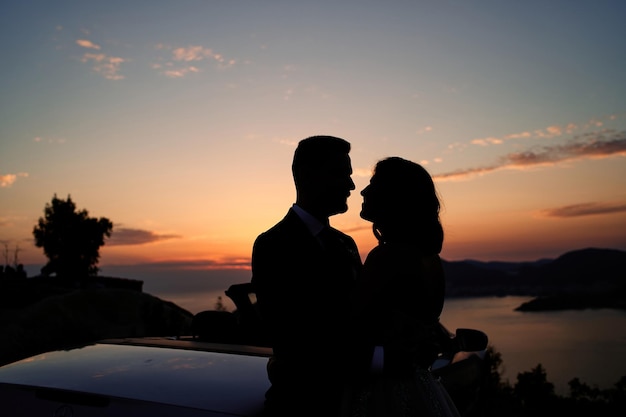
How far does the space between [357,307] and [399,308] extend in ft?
0.56

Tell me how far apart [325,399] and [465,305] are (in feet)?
508

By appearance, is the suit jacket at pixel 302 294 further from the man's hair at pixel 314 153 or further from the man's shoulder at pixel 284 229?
the man's hair at pixel 314 153

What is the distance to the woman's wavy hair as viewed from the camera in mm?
2309

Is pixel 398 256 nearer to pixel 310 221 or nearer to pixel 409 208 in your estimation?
pixel 409 208

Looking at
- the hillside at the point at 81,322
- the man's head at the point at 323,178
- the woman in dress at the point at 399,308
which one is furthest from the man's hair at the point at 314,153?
the hillside at the point at 81,322

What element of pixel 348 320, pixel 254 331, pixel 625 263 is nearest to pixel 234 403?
pixel 348 320

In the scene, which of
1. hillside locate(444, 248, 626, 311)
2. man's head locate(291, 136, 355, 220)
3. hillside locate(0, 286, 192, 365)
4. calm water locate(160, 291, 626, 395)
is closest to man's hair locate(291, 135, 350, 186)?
man's head locate(291, 136, 355, 220)

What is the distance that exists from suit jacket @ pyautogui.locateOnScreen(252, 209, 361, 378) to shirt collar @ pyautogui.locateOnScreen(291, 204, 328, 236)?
0.02 meters

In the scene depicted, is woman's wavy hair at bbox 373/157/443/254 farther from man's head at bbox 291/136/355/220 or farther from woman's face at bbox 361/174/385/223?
man's head at bbox 291/136/355/220

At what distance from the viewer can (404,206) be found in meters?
2.33

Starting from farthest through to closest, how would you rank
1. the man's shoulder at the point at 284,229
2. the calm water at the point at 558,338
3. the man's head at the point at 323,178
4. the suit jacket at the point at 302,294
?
1. the calm water at the point at 558,338
2. the man's head at the point at 323,178
3. the man's shoulder at the point at 284,229
4. the suit jacket at the point at 302,294

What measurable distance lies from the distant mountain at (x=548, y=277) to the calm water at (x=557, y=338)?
21269 mm

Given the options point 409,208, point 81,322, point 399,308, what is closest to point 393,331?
point 399,308

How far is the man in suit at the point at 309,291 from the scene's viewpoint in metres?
2.09
